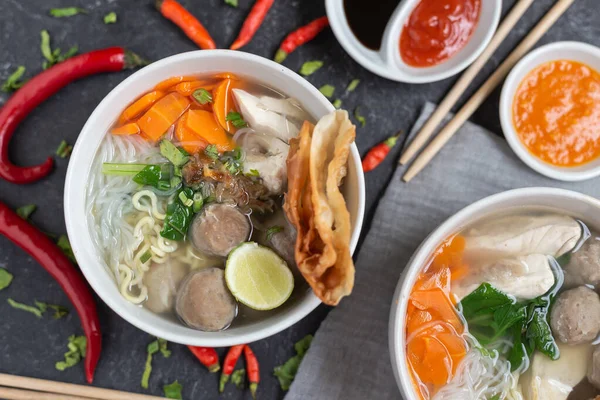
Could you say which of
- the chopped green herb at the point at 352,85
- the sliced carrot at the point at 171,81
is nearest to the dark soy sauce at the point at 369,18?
the chopped green herb at the point at 352,85

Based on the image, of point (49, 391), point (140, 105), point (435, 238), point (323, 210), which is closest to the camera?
point (323, 210)

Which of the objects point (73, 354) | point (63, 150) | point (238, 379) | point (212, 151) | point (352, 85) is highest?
point (352, 85)

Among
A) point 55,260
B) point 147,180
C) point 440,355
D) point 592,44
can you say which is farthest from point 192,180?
point 592,44

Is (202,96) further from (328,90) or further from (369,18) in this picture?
(369,18)

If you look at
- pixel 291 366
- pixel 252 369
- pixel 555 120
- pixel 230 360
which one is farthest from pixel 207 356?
pixel 555 120

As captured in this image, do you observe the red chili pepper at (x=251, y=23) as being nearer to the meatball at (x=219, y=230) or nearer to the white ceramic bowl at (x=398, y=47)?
the white ceramic bowl at (x=398, y=47)

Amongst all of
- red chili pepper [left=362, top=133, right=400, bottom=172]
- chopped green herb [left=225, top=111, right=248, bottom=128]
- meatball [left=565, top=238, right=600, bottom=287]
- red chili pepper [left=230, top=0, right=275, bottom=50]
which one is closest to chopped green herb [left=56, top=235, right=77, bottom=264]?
chopped green herb [left=225, top=111, right=248, bottom=128]

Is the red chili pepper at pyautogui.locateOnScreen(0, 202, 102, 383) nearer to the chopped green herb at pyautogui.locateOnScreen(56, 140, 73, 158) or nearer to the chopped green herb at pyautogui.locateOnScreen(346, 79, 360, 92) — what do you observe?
the chopped green herb at pyautogui.locateOnScreen(56, 140, 73, 158)
